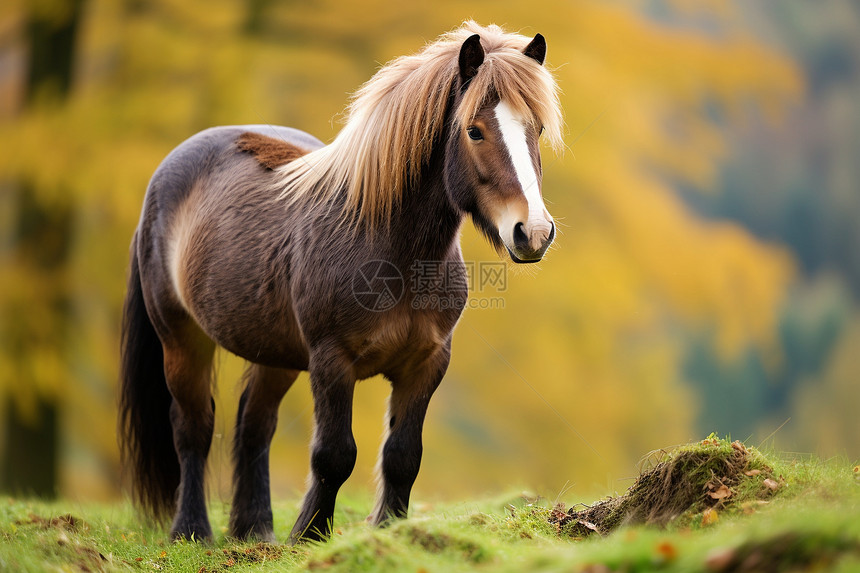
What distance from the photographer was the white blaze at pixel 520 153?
11.4ft

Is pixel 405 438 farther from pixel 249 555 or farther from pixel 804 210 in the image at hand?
pixel 804 210

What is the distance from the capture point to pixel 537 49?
4.06 m

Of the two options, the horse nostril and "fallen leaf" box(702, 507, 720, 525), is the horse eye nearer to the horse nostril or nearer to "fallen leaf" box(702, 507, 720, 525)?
the horse nostril

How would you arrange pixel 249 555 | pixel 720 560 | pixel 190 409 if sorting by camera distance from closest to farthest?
pixel 720 560 → pixel 249 555 → pixel 190 409

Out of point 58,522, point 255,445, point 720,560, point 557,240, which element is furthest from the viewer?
point 557,240

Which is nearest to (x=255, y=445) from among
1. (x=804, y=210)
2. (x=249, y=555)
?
(x=249, y=555)

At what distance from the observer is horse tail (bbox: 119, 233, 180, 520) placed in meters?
5.60

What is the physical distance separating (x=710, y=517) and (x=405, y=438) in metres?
1.56

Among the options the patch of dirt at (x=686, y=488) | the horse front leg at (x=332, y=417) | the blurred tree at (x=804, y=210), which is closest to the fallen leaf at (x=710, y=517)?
the patch of dirt at (x=686, y=488)

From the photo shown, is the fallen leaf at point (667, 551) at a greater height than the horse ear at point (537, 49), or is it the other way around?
the horse ear at point (537, 49)

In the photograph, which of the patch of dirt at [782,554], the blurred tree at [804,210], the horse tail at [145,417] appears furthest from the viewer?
the blurred tree at [804,210]

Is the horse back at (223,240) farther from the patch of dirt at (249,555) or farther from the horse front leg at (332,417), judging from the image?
the patch of dirt at (249,555)

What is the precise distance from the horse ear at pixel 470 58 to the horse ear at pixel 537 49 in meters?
0.32

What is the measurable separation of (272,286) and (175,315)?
1201 mm
